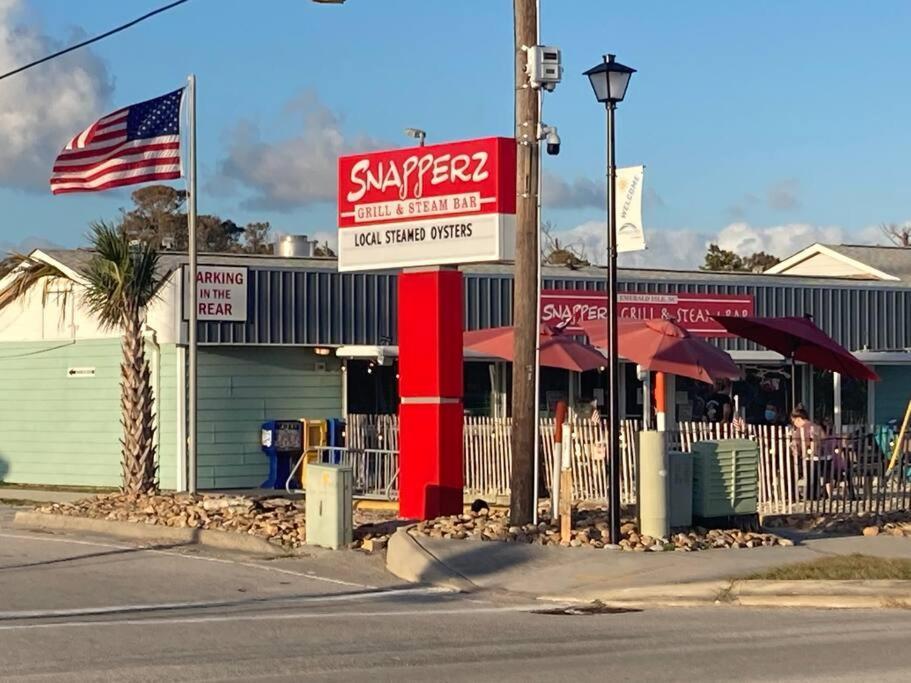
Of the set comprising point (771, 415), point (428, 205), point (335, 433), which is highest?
point (428, 205)

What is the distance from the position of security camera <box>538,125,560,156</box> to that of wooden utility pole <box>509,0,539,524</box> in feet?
0.23

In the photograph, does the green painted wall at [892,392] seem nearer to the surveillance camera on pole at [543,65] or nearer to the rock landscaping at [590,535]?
the rock landscaping at [590,535]

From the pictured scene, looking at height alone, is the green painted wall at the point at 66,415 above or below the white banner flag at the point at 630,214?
below

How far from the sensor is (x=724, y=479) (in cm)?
1759

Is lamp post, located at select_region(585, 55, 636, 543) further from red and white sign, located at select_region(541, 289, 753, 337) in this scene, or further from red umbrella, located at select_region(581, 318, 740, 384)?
red and white sign, located at select_region(541, 289, 753, 337)

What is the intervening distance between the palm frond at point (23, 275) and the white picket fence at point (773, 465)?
31.0 ft

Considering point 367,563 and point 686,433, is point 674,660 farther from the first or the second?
point 686,433

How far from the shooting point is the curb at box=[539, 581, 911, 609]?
13.7 m

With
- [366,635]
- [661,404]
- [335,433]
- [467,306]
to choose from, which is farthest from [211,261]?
[366,635]

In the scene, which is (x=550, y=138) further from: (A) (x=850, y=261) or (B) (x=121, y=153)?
(A) (x=850, y=261)

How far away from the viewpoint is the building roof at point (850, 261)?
42.6 meters

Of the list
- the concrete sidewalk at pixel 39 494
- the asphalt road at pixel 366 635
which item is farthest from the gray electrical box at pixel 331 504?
the concrete sidewalk at pixel 39 494

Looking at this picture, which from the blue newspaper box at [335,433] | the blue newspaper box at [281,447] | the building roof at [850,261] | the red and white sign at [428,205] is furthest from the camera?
the building roof at [850,261]

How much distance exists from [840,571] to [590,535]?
3194mm
